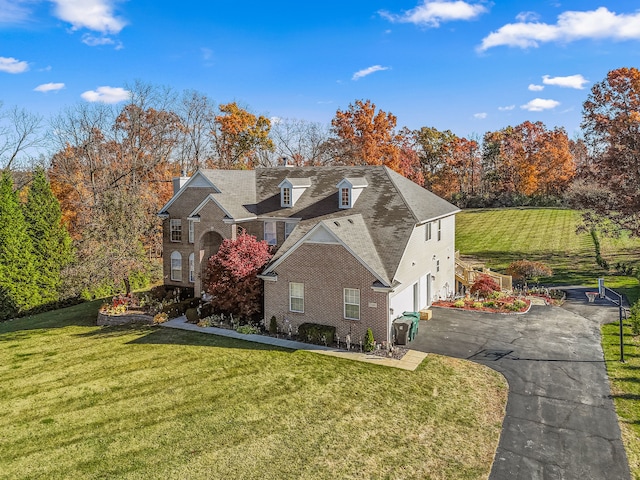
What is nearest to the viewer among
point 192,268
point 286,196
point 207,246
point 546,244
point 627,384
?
point 627,384

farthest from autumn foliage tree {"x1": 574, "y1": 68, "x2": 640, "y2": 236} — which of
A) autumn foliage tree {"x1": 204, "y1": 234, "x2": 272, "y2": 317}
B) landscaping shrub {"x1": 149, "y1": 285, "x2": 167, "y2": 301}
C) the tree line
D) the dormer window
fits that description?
landscaping shrub {"x1": 149, "y1": 285, "x2": 167, "y2": 301}

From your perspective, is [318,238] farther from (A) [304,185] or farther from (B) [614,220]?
(B) [614,220]

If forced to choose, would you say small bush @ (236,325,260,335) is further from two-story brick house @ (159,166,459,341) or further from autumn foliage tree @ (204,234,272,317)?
two-story brick house @ (159,166,459,341)

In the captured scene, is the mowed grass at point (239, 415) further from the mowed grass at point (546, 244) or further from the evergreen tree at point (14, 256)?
the mowed grass at point (546, 244)

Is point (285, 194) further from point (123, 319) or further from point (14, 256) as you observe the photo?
point (14, 256)

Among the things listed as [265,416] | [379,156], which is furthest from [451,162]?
[265,416]

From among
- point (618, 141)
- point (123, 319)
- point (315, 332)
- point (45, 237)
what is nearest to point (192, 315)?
point (123, 319)
